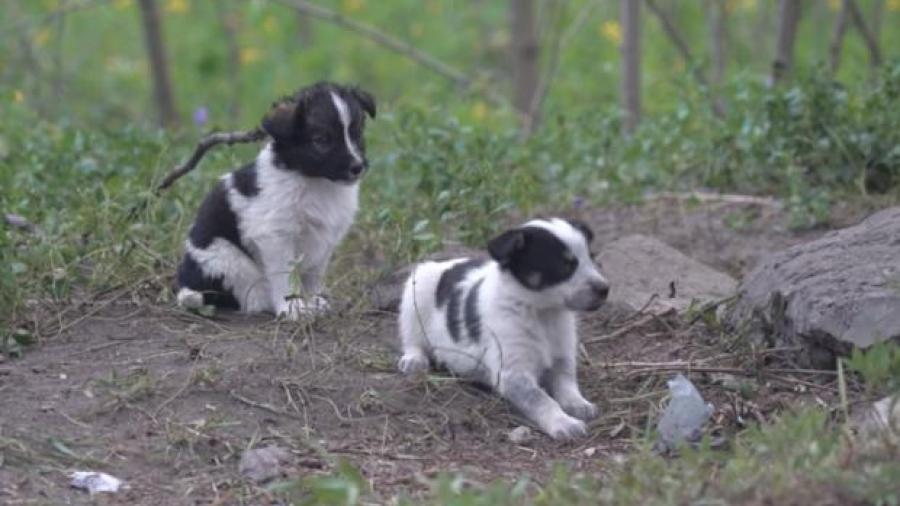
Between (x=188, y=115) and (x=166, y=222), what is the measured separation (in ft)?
29.6

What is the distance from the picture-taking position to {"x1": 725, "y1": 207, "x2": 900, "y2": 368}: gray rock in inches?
257

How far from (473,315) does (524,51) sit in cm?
687

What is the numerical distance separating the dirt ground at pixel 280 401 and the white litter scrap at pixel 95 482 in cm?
4

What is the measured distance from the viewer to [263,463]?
585 centimetres

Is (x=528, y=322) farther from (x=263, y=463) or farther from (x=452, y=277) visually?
(x=263, y=463)

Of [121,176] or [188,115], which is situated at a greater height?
[121,176]

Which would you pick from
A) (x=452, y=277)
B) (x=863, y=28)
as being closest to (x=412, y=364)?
(x=452, y=277)

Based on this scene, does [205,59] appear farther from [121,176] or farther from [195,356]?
[195,356]

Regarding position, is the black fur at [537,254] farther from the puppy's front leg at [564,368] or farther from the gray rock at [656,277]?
the gray rock at [656,277]

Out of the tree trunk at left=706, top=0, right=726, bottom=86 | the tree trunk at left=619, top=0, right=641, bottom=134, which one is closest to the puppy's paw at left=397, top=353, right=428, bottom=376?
the tree trunk at left=619, top=0, right=641, bottom=134

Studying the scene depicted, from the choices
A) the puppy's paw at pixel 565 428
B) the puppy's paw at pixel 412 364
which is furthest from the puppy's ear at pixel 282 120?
the puppy's paw at pixel 565 428

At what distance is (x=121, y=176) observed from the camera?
9086mm

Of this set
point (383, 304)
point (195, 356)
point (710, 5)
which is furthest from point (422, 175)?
point (710, 5)

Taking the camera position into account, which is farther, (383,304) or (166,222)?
(166,222)
